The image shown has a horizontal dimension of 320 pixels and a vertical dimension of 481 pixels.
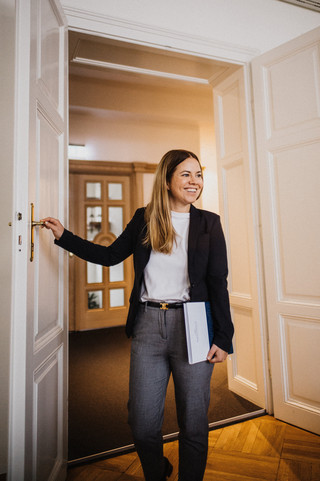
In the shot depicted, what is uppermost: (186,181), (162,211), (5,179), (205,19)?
(205,19)

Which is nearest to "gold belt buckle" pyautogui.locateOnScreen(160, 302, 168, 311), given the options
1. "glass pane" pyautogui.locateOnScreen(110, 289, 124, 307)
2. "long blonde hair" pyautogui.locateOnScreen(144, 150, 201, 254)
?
"long blonde hair" pyautogui.locateOnScreen(144, 150, 201, 254)

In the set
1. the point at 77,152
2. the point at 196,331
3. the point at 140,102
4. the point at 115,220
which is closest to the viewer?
the point at 196,331

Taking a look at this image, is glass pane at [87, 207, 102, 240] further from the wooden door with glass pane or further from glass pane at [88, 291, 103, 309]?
glass pane at [88, 291, 103, 309]

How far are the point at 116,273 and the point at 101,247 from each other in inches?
134

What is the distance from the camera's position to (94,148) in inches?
184

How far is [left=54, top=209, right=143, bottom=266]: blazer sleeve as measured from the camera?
4.58 feet

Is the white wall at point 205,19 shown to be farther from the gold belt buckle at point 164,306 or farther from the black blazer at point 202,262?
the gold belt buckle at point 164,306

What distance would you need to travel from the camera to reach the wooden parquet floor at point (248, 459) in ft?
5.11

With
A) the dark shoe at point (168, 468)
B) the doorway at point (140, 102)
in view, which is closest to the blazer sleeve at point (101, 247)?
the dark shoe at point (168, 468)

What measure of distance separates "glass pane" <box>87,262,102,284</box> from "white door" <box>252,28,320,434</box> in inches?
122

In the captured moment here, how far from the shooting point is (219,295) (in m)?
1.33

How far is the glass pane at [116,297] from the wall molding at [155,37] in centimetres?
353

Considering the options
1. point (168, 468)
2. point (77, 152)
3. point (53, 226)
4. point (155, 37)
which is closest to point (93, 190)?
point (77, 152)

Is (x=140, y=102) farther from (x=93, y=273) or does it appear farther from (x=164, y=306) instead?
(x=164, y=306)
